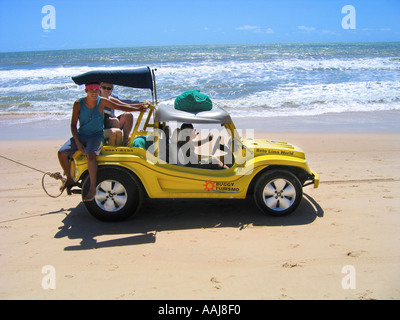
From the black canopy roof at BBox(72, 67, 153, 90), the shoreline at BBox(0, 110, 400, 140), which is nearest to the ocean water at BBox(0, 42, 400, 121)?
the shoreline at BBox(0, 110, 400, 140)

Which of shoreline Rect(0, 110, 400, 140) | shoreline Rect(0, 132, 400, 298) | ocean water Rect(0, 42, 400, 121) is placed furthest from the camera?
ocean water Rect(0, 42, 400, 121)

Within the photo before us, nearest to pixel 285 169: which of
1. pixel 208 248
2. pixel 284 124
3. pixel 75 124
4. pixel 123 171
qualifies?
pixel 208 248

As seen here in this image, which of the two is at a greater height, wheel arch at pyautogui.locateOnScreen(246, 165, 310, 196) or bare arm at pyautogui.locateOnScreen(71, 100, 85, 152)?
bare arm at pyautogui.locateOnScreen(71, 100, 85, 152)

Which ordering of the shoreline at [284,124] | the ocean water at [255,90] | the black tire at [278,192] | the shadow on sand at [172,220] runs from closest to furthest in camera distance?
1. the shadow on sand at [172,220]
2. the black tire at [278,192]
3. the shoreline at [284,124]
4. the ocean water at [255,90]

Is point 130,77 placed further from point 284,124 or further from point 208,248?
point 284,124

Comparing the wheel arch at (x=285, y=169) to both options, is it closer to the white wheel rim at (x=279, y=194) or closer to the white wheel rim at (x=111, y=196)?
the white wheel rim at (x=279, y=194)

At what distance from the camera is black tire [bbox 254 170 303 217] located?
4984 mm

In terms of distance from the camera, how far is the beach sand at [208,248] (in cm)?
349

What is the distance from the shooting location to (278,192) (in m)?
5.04

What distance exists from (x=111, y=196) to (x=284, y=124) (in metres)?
7.95

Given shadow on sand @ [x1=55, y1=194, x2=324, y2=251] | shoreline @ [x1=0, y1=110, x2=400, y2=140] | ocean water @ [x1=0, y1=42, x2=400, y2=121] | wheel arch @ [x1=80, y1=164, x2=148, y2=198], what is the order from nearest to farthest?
1. shadow on sand @ [x1=55, y1=194, x2=324, y2=251]
2. wheel arch @ [x1=80, y1=164, x2=148, y2=198]
3. shoreline @ [x1=0, y1=110, x2=400, y2=140]
4. ocean water @ [x1=0, y1=42, x2=400, y2=121]

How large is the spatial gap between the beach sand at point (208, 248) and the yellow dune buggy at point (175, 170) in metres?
0.32

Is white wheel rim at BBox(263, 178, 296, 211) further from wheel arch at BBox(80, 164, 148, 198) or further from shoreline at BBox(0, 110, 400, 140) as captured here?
shoreline at BBox(0, 110, 400, 140)

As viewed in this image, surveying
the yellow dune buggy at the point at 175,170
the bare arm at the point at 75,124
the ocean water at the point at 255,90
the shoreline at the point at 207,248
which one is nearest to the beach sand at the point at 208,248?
the shoreline at the point at 207,248
